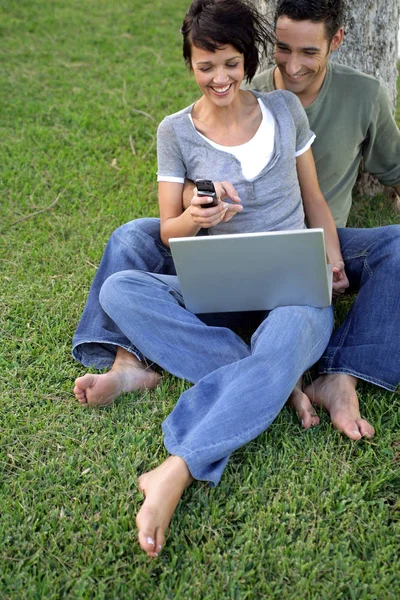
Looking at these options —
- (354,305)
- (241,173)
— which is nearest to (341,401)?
(354,305)

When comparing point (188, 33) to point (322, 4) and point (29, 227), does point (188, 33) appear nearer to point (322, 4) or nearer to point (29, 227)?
point (322, 4)

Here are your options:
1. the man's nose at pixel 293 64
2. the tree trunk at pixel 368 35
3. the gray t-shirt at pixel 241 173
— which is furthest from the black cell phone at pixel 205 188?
the tree trunk at pixel 368 35

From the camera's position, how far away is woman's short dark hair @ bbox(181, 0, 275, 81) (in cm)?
254

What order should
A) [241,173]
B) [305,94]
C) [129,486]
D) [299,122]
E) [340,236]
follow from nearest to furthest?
[129,486] < [241,173] < [299,122] < [340,236] < [305,94]

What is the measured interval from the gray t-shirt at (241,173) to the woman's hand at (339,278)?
0.69ft

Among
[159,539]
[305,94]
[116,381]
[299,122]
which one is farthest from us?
[305,94]

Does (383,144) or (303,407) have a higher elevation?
(383,144)

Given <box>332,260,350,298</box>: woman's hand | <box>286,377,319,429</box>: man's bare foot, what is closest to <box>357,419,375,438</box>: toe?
<box>286,377,319,429</box>: man's bare foot

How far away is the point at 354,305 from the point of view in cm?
271

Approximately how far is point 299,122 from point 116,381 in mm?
1208

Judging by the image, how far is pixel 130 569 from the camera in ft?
6.41

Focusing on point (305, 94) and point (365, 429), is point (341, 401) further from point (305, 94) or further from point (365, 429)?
point (305, 94)

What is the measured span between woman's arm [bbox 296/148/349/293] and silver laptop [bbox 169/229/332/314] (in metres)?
0.34

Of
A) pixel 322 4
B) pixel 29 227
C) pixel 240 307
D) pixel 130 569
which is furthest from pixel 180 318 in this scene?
pixel 29 227
